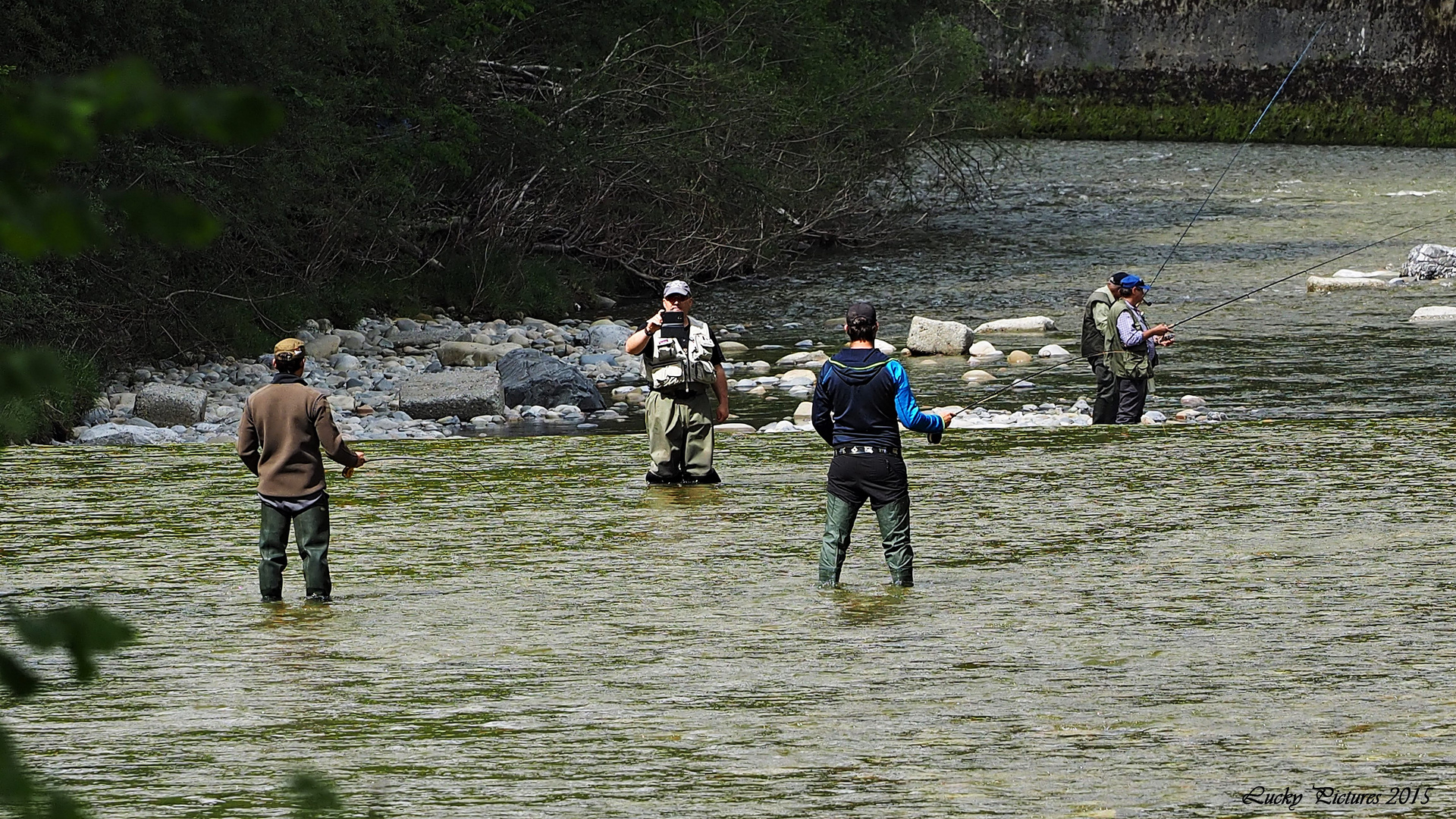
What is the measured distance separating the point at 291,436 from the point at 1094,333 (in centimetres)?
870

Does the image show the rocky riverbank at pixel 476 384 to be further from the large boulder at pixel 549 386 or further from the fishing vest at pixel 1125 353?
the fishing vest at pixel 1125 353

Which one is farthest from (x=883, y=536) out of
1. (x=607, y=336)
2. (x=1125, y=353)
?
(x=607, y=336)

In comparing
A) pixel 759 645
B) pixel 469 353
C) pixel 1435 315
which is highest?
pixel 1435 315

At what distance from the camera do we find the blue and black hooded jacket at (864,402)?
9008 millimetres

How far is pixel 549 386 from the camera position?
830 inches

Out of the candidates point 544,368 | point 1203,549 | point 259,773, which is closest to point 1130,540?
point 1203,549

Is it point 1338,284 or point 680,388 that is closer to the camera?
point 680,388

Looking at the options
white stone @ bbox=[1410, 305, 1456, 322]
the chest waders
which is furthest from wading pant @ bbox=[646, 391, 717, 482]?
white stone @ bbox=[1410, 305, 1456, 322]

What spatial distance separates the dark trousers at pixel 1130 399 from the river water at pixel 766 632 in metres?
0.53

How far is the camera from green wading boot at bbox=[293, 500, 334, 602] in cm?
896

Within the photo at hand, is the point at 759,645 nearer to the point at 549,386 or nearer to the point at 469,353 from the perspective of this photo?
the point at 549,386

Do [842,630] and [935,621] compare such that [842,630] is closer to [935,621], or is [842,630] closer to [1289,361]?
[935,621]

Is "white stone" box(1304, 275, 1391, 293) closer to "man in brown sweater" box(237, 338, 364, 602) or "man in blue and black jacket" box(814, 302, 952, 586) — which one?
"man in blue and black jacket" box(814, 302, 952, 586)

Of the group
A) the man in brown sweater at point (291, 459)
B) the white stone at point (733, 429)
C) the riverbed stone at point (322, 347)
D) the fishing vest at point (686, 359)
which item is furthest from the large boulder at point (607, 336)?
the man in brown sweater at point (291, 459)
